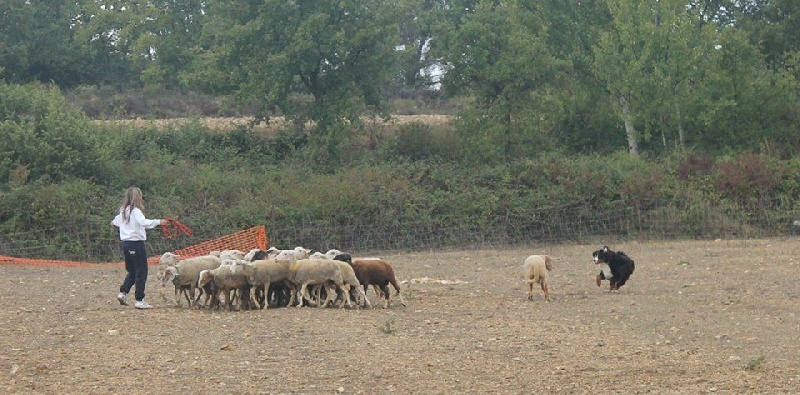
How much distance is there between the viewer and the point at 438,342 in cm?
1424

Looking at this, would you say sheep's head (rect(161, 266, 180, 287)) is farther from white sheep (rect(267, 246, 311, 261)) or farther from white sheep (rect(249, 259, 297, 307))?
white sheep (rect(267, 246, 311, 261))

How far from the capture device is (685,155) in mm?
41250

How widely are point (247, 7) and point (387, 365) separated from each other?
1258 inches

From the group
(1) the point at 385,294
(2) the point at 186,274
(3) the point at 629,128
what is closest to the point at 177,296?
(2) the point at 186,274

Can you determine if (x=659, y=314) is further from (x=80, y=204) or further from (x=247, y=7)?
(x=247, y=7)

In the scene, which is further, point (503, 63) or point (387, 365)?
point (503, 63)

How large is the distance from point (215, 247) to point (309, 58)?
12.9 metres

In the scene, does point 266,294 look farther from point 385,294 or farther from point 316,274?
point 385,294

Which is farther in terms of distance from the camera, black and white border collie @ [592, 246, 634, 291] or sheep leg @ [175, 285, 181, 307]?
black and white border collie @ [592, 246, 634, 291]

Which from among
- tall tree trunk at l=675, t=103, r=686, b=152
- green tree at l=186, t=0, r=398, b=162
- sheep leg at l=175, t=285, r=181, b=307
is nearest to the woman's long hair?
sheep leg at l=175, t=285, r=181, b=307

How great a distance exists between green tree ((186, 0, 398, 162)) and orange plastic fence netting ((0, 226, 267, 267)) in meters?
8.98

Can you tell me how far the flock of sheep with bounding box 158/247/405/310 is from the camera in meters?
17.7

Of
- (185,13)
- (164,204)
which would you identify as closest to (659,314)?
(164,204)

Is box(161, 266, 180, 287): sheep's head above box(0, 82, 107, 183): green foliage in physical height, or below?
below
